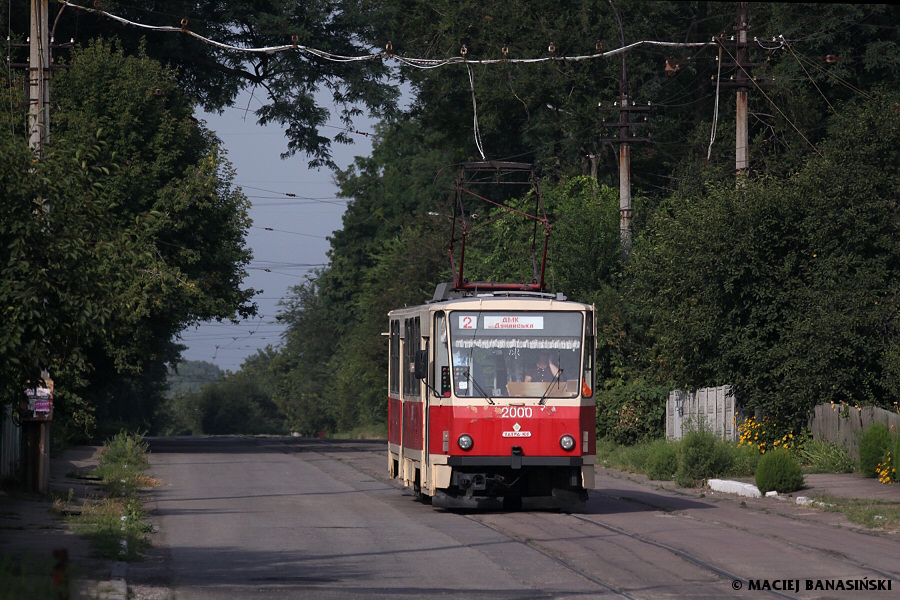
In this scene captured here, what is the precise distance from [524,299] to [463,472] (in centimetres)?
278

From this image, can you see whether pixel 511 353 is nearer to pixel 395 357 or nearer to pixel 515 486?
pixel 515 486

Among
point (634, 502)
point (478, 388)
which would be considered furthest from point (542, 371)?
point (634, 502)

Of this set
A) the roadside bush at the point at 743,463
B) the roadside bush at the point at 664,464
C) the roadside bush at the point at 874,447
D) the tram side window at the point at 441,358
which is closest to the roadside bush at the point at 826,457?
the roadside bush at the point at 743,463

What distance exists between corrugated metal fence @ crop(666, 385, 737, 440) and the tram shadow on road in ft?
16.7

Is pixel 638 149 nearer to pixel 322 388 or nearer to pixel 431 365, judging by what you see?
pixel 431 365

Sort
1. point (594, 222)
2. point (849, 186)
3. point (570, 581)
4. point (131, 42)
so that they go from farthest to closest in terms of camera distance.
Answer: point (131, 42) < point (594, 222) < point (849, 186) < point (570, 581)

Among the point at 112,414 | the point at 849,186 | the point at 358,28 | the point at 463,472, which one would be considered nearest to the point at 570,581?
the point at 463,472

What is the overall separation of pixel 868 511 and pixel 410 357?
7627mm

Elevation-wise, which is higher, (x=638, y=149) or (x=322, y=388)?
(x=638, y=149)

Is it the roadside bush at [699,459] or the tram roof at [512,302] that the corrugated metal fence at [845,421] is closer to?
the roadside bush at [699,459]

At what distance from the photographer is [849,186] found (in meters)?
29.3

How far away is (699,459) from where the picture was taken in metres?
26.8

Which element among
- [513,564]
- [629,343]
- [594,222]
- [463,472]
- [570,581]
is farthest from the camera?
[594,222]

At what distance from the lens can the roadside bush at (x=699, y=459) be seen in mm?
26641
